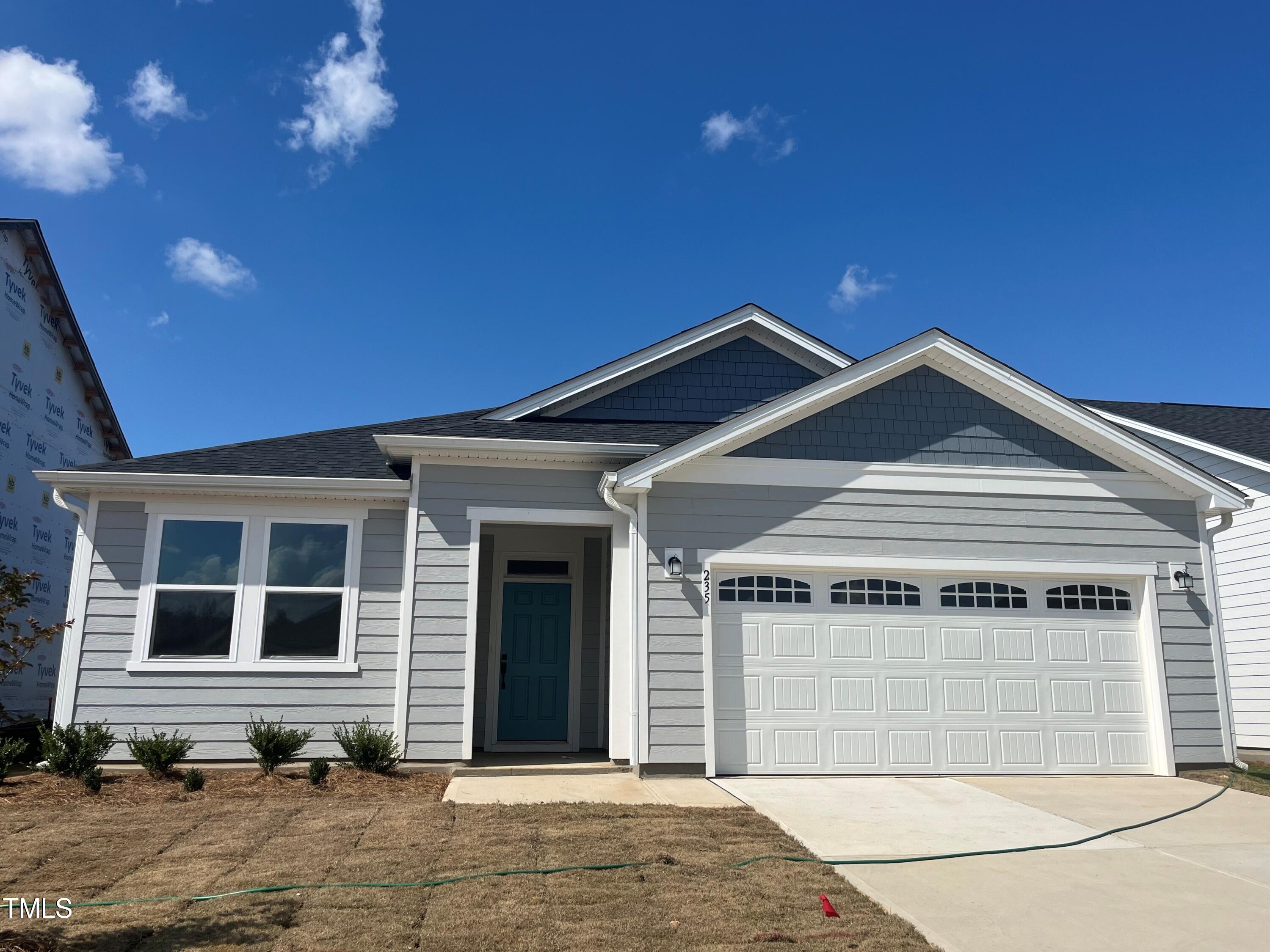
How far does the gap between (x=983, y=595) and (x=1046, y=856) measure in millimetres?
4174

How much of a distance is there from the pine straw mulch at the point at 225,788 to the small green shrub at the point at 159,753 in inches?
3.9

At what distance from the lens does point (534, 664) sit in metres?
11.5

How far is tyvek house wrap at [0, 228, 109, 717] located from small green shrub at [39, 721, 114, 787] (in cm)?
711

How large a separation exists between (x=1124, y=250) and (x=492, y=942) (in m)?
16.7

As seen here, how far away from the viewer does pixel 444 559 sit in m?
9.65

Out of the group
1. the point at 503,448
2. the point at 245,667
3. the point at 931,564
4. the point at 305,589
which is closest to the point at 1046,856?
the point at 931,564

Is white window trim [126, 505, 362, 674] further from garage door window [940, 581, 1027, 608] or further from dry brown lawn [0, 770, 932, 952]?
garage door window [940, 581, 1027, 608]

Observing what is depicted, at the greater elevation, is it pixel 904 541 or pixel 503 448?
pixel 503 448

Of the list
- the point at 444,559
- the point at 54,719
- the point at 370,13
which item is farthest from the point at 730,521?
the point at 370,13

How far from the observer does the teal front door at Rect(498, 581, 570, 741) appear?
37.3ft

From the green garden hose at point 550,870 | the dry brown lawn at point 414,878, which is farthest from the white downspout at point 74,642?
the green garden hose at point 550,870

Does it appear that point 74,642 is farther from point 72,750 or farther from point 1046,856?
point 1046,856

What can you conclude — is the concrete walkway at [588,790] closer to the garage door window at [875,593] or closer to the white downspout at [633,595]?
the white downspout at [633,595]

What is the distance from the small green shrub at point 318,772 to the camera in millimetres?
8352
